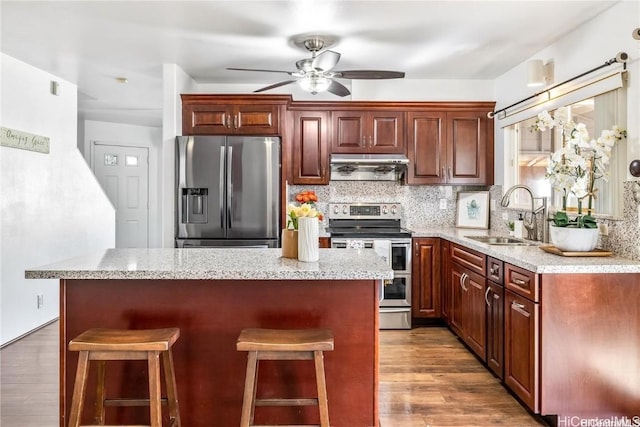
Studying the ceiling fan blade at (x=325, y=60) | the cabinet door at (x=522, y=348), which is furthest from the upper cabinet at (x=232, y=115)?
the cabinet door at (x=522, y=348)

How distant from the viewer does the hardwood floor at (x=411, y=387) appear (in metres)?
2.42

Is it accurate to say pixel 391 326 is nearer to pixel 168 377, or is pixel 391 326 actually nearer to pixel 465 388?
pixel 465 388

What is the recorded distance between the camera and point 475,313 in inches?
127

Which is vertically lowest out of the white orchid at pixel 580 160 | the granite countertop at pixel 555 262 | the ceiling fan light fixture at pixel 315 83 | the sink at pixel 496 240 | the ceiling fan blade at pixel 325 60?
the granite countertop at pixel 555 262

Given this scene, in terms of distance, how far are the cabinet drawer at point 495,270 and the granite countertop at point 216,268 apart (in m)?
0.97

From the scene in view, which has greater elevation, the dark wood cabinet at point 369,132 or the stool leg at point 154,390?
the dark wood cabinet at point 369,132

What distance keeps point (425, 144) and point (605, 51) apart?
1.85 m

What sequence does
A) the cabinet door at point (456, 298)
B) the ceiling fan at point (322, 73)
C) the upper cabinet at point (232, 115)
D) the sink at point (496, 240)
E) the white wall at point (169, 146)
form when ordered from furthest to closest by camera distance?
the upper cabinet at point (232, 115) < the white wall at point (169, 146) < the cabinet door at point (456, 298) < the sink at point (496, 240) < the ceiling fan at point (322, 73)

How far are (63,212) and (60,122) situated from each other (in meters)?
0.93

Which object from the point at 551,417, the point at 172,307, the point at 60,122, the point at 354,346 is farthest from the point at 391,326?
the point at 60,122

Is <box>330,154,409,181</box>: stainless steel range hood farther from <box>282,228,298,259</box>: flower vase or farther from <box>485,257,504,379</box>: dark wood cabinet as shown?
<box>282,228,298,259</box>: flower vase

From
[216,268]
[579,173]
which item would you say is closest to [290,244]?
[216,268]

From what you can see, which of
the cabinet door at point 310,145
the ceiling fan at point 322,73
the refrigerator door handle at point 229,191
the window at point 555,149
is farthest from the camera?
the cabinet door at point 310,145

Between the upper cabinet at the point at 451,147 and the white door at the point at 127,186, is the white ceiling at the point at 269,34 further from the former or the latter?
the white door at the point at 127,186
